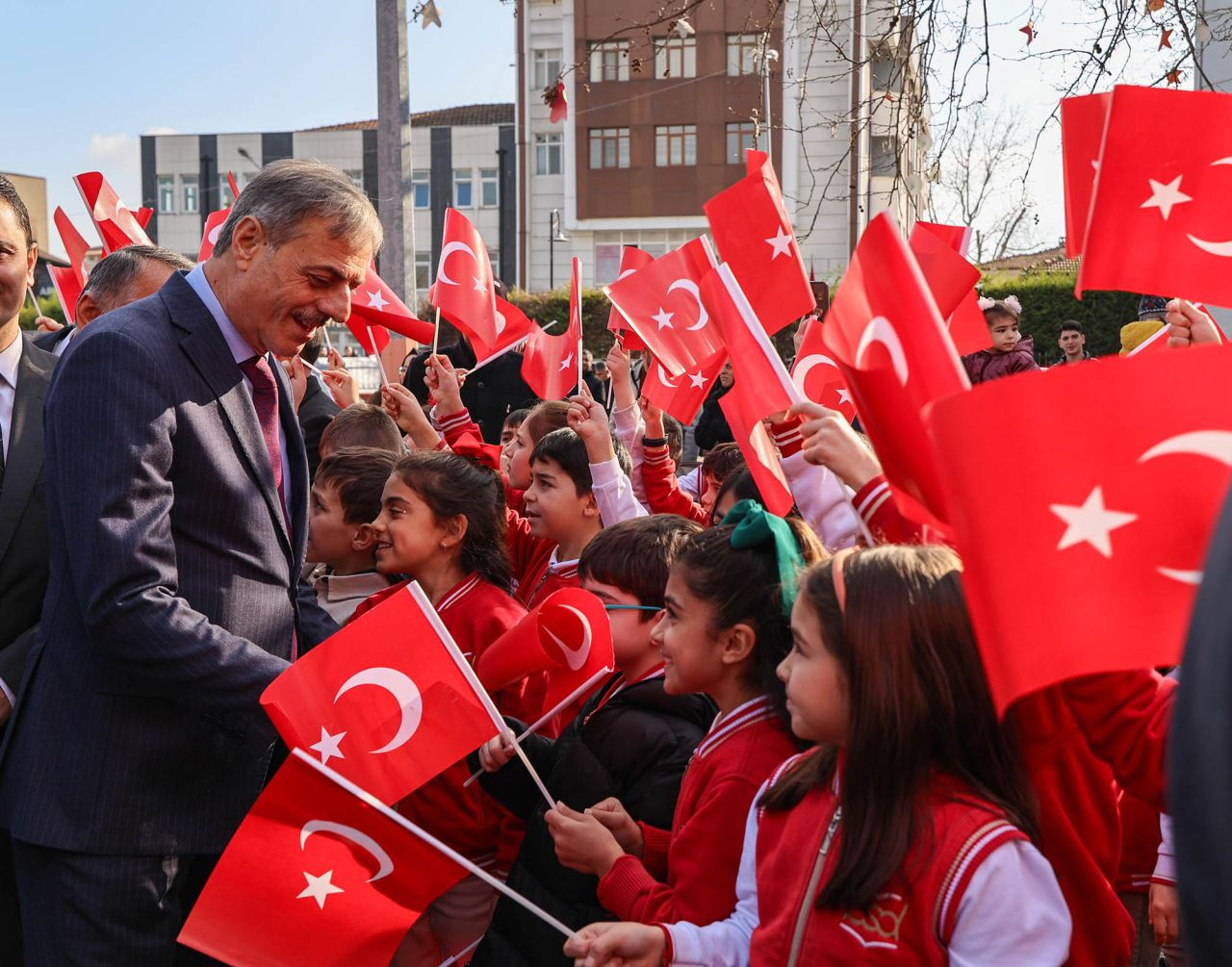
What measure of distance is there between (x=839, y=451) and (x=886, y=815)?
68 cm

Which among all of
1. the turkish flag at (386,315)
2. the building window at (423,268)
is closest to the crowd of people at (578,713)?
the turkish flag at (386,315)

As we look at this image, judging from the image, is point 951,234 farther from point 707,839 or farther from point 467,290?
point 707,839

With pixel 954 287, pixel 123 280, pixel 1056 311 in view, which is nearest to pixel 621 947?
pixel 954 287

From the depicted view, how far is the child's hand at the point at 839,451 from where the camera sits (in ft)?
7.67

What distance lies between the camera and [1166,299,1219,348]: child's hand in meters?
3.22

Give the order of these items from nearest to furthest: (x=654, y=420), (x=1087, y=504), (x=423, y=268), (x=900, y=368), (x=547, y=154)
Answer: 1. (x=1087, y=504)
2. (x=900, y=368)
3. (x=654, y=420)
4. (x=547, y=154)
5. (x=423, y=268)

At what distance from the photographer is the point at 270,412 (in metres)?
2.86

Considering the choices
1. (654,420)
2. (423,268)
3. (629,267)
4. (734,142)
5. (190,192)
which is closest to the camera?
(654,420)

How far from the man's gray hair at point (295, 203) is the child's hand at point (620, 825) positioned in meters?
1.28

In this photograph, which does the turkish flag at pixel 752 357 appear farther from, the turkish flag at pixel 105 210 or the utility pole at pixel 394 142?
the utility pole at pixel 394 142

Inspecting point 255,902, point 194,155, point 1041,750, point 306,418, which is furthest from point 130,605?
point 194,155

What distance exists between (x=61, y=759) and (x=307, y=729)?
49 centimetres

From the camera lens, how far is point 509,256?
5172 cm

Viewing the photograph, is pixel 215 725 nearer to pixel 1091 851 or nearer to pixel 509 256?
pixel 1091 851
